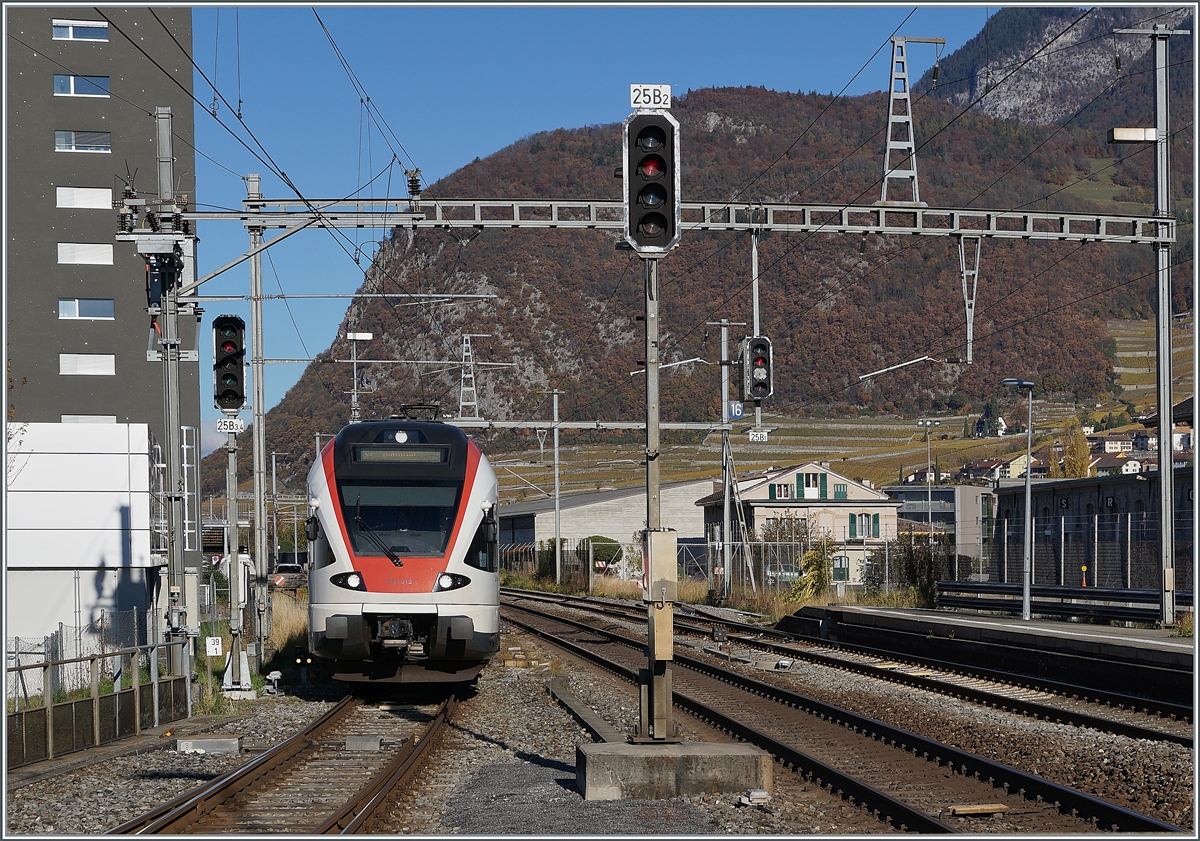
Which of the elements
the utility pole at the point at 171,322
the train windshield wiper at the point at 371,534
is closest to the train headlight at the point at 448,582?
the train windshield wiper at the point at 371,534

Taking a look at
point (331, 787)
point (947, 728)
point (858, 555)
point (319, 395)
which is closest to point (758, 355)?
point (947, 728)

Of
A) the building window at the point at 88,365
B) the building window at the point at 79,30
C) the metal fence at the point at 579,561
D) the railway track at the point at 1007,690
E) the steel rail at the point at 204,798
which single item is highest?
the building window at the point at 79,30

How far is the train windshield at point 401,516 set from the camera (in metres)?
17.4

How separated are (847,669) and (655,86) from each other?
569 inches

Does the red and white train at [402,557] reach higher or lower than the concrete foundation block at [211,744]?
higher

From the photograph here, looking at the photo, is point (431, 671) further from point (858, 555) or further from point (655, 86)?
point (858, 555)

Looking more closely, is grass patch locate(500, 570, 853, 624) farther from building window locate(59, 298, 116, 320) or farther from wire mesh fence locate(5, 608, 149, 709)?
building window locate(59, 298, 116, 320)

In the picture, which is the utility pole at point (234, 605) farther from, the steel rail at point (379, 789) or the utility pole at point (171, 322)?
the steel rail at point (379, 789)

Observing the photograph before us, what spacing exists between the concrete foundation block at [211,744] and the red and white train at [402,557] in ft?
11.3

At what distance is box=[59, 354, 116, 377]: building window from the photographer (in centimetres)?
5869

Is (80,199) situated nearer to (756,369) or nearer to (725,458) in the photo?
(725,458)

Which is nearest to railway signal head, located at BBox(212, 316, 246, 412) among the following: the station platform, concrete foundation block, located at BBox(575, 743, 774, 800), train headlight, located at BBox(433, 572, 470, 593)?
train headlight, located at BBox(433, 572, 470, 593)

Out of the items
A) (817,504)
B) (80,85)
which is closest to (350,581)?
(80,85)

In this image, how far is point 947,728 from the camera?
15.2 metres
